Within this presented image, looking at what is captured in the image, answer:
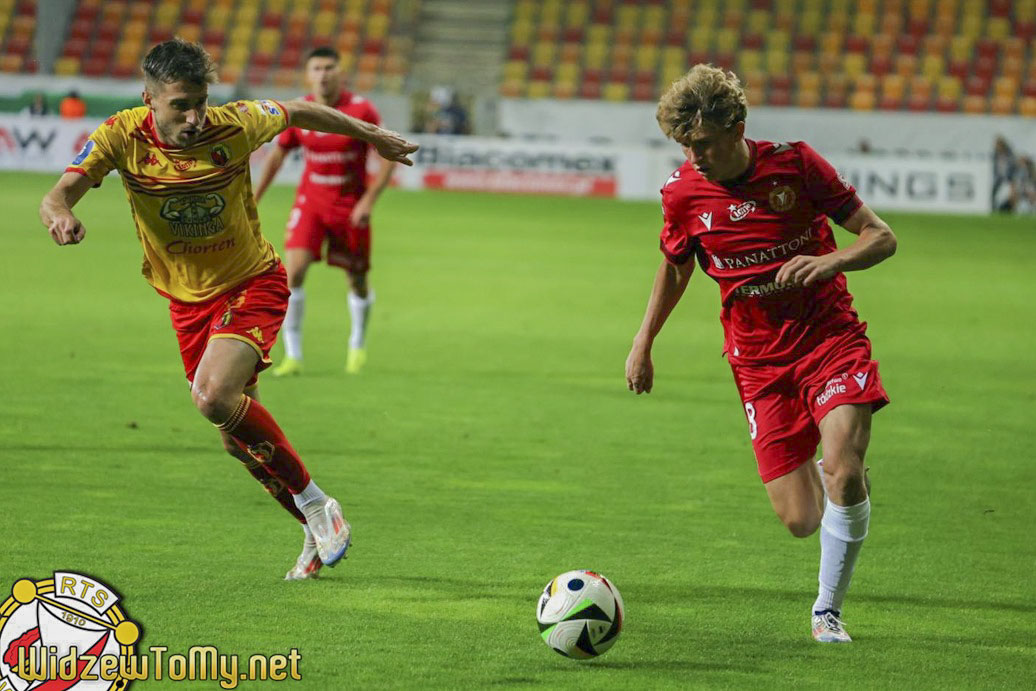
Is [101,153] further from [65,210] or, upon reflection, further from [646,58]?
[646,58]

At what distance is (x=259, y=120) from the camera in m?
5.52

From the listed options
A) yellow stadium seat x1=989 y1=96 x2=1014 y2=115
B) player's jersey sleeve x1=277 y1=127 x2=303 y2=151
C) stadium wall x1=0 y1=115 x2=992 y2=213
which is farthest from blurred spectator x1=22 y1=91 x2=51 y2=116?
player's jersey sleeve x1=277 y1=127 x2=303 y2=151

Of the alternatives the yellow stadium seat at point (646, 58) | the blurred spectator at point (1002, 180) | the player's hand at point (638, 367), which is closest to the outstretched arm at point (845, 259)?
the player's hand at point (638, 367)

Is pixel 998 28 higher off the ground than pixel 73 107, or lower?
higher

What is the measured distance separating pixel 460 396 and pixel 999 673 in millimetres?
5483

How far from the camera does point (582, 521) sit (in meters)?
6.58

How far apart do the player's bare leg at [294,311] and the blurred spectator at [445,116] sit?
19.1 m

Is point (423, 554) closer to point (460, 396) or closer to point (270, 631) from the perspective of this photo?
point (270, 631)

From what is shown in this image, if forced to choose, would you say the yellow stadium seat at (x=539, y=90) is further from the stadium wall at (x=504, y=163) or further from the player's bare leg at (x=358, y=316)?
the player's bare leg at (x=358, y=316)

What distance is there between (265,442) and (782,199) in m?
1.98

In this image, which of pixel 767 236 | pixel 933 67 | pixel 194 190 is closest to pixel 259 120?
pixel 194 190

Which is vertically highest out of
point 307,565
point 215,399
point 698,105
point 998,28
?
point 698,105

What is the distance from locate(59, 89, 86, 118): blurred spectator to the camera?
29.4 meters

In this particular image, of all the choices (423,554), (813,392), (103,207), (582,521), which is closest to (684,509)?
(582,521)
